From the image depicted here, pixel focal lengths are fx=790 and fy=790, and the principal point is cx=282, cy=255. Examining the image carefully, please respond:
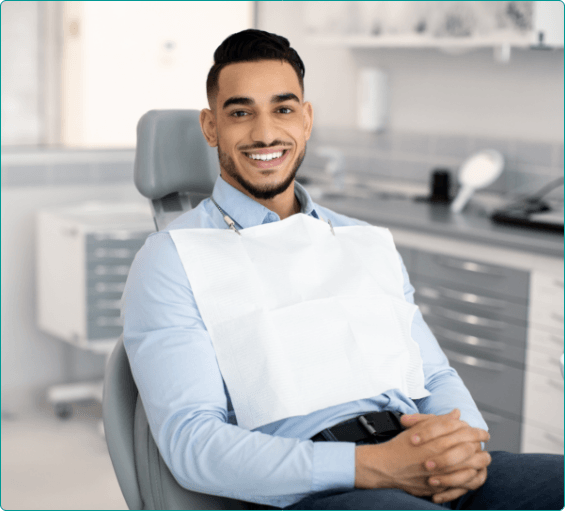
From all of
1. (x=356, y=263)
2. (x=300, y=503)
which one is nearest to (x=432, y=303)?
(x=356, y=263)

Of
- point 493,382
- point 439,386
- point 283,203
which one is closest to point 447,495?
point 439,386

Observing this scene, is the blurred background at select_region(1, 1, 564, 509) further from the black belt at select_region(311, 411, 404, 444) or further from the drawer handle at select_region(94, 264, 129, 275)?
the black belt at select_region(311, 411, 404, 444)

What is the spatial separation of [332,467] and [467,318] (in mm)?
1760

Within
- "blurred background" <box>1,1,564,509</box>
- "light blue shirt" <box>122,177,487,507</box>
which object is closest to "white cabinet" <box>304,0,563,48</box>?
"blurred background" <box>1,1,564,509</box>

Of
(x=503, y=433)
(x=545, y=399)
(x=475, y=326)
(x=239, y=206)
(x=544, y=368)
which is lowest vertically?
(x=503, y=433)

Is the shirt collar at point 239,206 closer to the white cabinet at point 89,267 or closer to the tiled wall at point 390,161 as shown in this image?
the white cabinet at point 89,267

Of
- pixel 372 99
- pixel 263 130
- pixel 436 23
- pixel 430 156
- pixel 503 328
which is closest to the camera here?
pixel 263 130

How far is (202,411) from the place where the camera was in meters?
1.29

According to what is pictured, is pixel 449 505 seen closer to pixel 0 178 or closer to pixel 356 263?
pixel 356 263

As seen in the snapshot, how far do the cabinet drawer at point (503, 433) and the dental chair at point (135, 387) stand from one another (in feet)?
5.32

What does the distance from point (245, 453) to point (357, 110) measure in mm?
3028

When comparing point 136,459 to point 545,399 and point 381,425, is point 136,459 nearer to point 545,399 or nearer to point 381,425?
point 381,425

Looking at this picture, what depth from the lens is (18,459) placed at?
3.12 metres

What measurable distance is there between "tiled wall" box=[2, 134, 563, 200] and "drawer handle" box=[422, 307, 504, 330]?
26.4 inches
